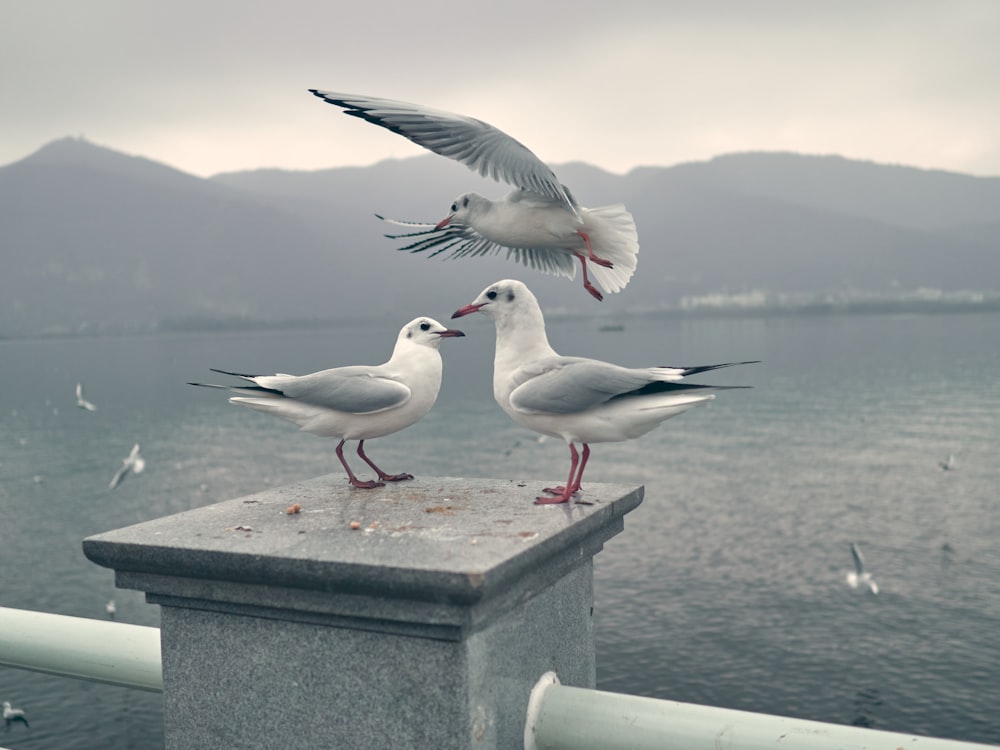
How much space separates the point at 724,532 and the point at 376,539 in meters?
59.0

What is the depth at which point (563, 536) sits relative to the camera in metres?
4.50

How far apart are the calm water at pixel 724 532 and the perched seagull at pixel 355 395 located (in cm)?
3301

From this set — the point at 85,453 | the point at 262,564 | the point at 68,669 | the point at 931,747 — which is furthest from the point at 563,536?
the point at 85,453

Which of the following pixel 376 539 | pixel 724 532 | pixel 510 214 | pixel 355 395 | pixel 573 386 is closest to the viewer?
pixel 376 539

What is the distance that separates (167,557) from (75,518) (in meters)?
68.0

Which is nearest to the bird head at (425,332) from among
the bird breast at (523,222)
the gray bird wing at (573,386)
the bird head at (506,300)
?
the bird head at (506,300)

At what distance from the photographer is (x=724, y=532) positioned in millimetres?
60344

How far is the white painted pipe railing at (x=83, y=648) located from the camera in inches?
192

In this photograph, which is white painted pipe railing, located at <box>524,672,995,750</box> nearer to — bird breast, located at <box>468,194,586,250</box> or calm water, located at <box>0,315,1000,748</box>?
bird breast, located at <box>468,194,586,250</box>

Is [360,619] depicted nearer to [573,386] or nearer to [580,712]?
[580,712]

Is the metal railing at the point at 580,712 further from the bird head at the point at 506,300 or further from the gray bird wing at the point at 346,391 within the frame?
the bird head at the point at 506,300

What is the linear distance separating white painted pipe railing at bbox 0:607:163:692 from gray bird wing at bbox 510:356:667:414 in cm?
242

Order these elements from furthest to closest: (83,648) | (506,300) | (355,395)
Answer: (355,395) < (506,300) < (83,648)

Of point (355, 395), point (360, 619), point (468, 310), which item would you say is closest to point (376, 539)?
point (360, 619)
